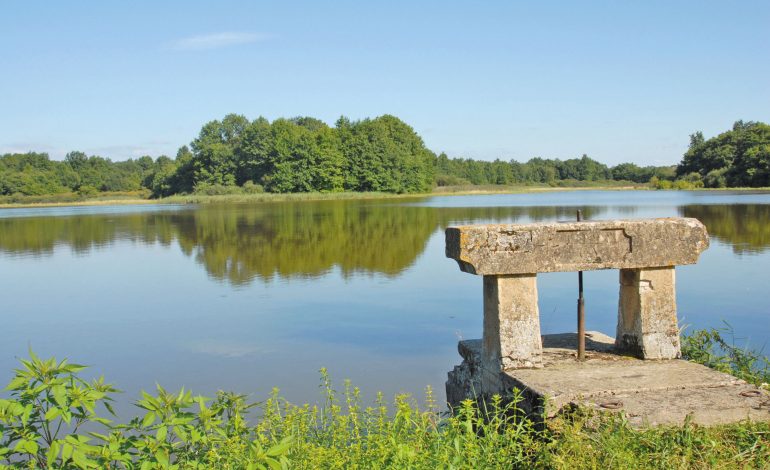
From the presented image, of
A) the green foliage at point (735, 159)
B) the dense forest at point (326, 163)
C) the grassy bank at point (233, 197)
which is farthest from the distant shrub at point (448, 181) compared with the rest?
the green foliage at point (735, 159)

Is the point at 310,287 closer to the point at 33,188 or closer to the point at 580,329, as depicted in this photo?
the point at 580,329

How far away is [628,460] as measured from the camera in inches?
142

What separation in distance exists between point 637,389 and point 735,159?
78877 millimetres

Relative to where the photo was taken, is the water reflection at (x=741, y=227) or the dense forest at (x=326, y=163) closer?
the water reflection at (x=741, y=227)

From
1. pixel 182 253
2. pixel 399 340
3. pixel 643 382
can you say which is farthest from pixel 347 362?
pixel 182 253

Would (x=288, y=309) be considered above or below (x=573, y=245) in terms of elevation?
below

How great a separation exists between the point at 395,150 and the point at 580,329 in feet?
260

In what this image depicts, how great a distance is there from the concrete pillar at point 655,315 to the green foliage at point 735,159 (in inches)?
2754

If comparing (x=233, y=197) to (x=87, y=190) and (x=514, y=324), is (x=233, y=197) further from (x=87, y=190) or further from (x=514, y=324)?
(x=514, y=324)

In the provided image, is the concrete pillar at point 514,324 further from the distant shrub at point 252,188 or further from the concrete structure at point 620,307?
the distant shrub at point 252,188

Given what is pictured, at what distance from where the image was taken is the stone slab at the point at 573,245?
527 centimetres

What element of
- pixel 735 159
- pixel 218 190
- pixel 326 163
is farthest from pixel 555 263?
pixel 735 159

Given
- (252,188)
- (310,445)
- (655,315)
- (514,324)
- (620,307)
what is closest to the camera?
(310,445)

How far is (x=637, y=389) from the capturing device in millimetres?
4715
